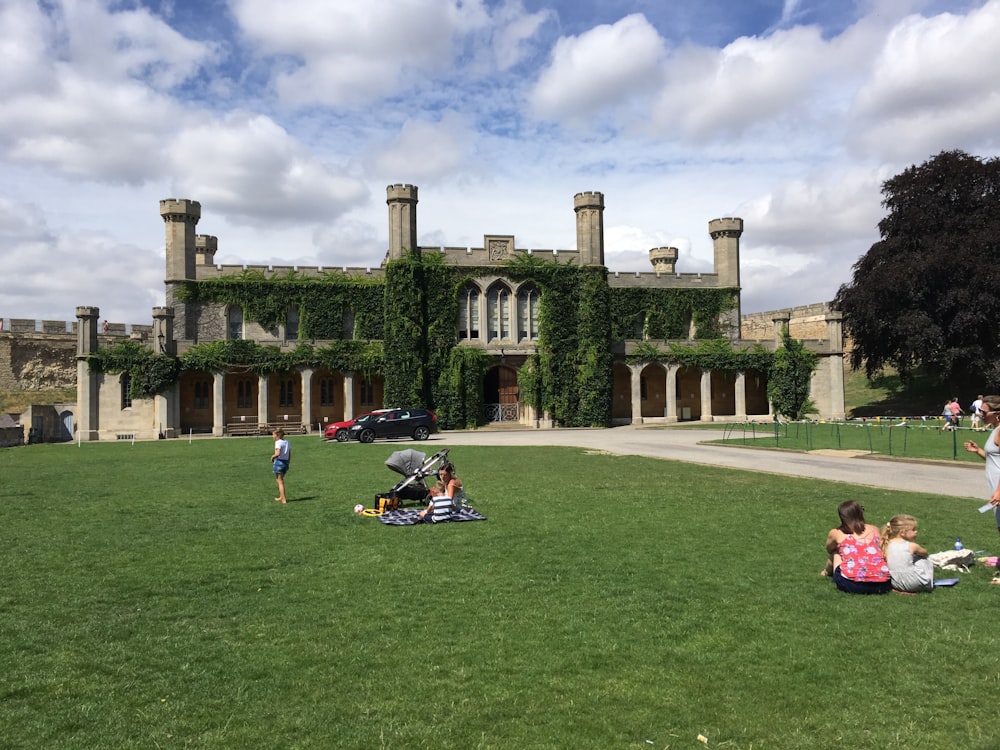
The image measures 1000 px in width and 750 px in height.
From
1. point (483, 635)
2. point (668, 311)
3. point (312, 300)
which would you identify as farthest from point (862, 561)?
point (668, 311)

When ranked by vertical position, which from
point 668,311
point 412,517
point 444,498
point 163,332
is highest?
point 668,311

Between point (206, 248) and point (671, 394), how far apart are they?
3534 cm

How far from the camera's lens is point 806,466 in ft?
68.2

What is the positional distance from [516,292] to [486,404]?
6951 millimetres

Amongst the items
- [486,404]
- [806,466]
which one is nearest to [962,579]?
[806,466]

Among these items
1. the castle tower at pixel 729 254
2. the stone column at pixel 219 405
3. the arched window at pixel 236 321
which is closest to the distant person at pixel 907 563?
the stone column at pixel 219 405

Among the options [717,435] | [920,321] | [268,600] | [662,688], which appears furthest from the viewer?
[920,321]

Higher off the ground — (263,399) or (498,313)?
(498,313)

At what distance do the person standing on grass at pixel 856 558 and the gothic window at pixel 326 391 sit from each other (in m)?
40.7

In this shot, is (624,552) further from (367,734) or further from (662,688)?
(367,734)

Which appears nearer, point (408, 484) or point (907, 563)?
point (907, 563)

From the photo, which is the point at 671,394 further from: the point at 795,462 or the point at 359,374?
the point at 795,462

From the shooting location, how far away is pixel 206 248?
189ft

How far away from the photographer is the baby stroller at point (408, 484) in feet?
43.6
